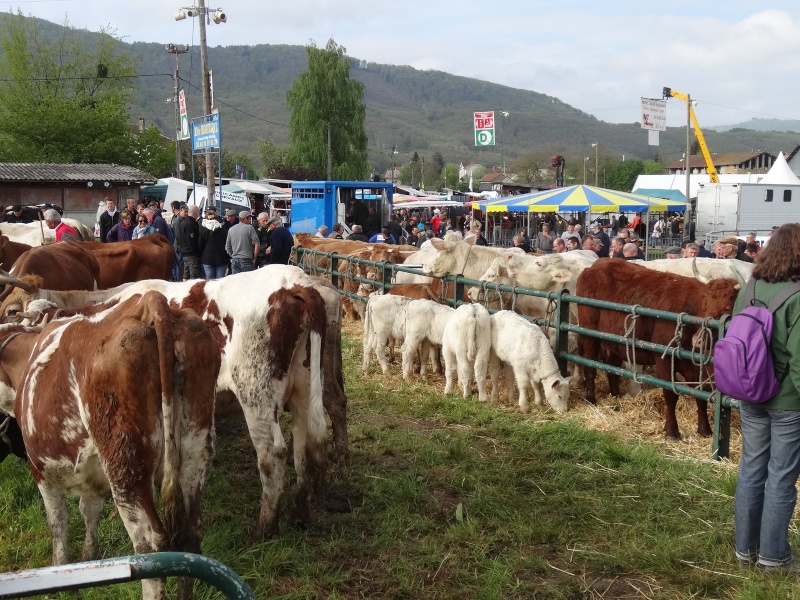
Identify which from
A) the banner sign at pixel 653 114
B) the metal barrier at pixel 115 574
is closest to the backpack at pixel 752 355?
the metal barrier at pixel 115 574

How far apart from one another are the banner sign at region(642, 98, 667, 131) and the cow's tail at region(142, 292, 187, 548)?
102 feet

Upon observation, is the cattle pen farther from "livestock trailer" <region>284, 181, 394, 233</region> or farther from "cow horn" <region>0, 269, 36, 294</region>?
"livestock trailer" <region>284, 181, 394, 233</region>

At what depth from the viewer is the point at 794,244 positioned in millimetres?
4555

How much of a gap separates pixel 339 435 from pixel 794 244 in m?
3.77

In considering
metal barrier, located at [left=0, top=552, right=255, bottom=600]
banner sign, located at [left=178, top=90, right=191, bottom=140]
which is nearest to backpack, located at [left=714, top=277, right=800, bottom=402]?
metal barrier, located at [left=0, top=552, right=255, bottom=600]

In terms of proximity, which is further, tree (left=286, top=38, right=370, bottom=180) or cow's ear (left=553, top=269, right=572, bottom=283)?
tree (left=286, top=38, right=370, bottom=180)

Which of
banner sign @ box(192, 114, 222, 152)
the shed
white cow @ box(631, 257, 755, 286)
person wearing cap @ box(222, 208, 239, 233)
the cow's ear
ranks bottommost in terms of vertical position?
the cow's ear

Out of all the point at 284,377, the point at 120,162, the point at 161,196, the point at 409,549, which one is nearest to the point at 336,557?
the point at 409,549

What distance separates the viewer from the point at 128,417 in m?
3.96

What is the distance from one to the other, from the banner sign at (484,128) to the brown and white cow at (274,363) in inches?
825

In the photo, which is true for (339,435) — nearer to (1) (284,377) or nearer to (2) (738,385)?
(1) (284,377)

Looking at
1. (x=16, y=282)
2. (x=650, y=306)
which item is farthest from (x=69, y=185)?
(x=650, y=306)

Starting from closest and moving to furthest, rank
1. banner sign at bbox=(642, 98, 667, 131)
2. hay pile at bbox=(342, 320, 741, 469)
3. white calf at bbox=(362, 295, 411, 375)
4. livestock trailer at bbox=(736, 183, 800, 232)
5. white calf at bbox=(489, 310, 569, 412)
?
1. hay pile at bbox=(342, 320, 741, 469)
2. white calf at bbox=(489, 310, 569, 412)
3. white calf at bbox=(362, 295, 411, 375)
4. banner sign at bbox=(642, 98, 667, 131)
5. livestock trailer at bbox=(736, 183, 800, 232)

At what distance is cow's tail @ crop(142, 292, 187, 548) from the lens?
3.97 m
